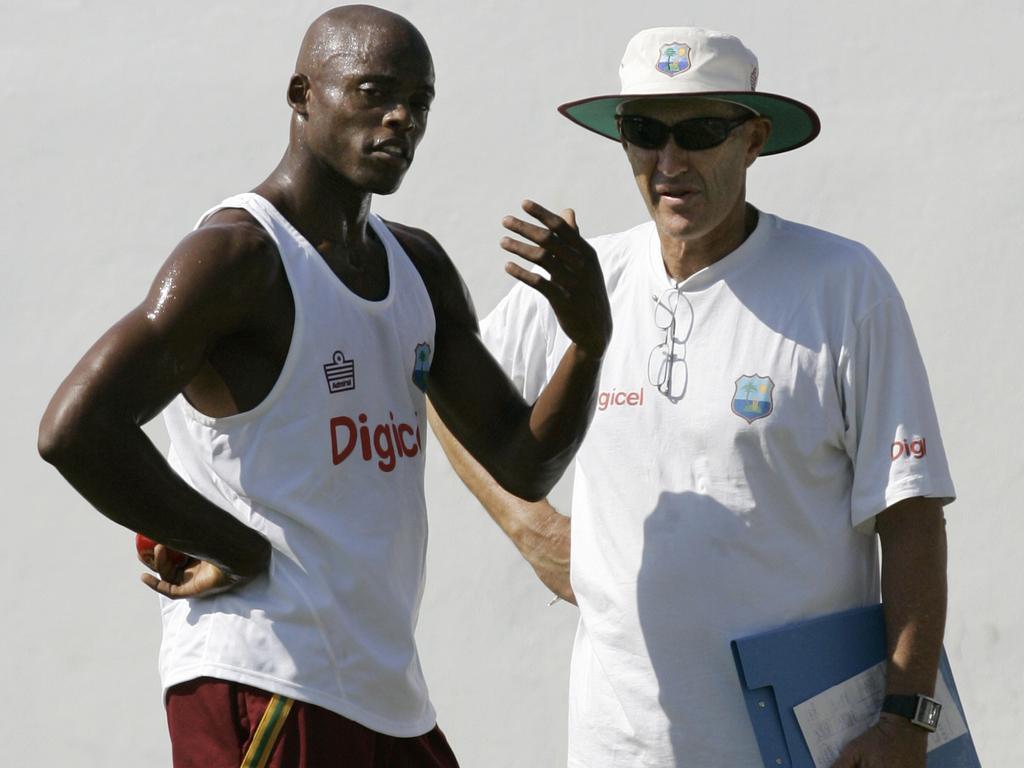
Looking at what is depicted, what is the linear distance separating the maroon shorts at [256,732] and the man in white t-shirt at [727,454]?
0.71 meters

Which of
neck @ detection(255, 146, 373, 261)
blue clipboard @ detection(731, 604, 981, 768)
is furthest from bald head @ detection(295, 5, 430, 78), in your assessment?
blue clipboard @ detection(731, 604, 981, 768)

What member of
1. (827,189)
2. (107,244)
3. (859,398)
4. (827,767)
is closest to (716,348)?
(859,398)

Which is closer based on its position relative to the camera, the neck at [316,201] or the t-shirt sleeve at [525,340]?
the neck at [316,201]

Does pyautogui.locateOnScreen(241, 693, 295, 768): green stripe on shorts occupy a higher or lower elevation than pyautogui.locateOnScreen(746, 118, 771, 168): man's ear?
lower

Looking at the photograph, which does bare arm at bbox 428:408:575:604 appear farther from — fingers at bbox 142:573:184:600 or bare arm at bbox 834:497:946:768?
fingers at bbox 142:573:184:600

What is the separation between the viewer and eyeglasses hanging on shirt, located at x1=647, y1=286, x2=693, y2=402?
329 cm

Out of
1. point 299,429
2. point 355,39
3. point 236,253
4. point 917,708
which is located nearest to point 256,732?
point 299,429

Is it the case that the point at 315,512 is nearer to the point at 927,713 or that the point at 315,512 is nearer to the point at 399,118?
the point at 399,118

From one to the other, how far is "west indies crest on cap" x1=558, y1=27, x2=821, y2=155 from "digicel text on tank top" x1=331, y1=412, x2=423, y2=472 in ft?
2.81

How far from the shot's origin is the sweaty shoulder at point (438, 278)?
3006 millimetres

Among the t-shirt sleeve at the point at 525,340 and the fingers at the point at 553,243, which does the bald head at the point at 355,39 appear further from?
the t-shirt sleeve at the point at 525,340

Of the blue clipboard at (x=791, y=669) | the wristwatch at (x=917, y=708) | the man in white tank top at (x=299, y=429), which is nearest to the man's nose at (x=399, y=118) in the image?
the man in white tank top at (x=299, y=429)

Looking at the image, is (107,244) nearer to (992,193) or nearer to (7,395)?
(7,395)

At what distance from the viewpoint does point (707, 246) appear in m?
3.36
